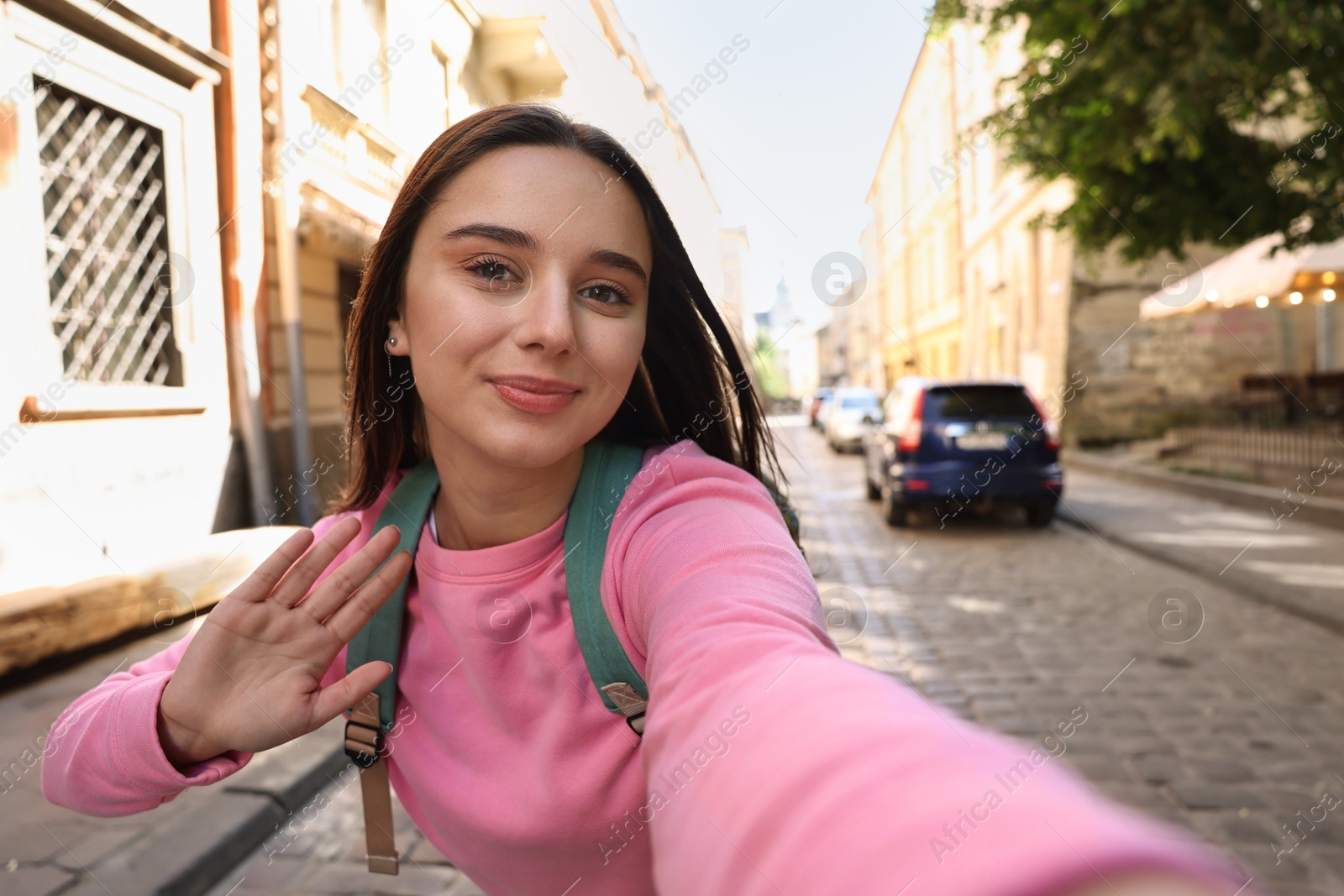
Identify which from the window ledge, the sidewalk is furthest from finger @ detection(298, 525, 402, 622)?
the sidewalk

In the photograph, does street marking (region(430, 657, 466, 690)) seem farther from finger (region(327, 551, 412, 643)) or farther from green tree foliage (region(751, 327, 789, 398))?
green tree foliage (region(751, 327, 789, 398))

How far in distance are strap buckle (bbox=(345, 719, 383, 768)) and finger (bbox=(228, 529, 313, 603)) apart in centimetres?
26

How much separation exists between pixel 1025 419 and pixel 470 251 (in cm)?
906

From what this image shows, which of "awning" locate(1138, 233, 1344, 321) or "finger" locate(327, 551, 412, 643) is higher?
"awning" locate(1138, 233, 1344, 321)

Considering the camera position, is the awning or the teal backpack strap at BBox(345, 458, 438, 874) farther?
the awning

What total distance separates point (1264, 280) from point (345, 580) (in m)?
12.1

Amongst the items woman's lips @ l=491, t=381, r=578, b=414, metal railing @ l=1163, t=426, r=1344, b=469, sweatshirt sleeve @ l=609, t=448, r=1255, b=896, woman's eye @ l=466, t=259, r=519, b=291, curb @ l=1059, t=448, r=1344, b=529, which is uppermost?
woman's eye @ l=466, t=259, r=519, b=291

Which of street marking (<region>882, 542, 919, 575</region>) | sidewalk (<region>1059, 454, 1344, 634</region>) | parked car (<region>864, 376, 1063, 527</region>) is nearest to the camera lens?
sidewalk (<region>1059, 454, 1344, 634</region>)

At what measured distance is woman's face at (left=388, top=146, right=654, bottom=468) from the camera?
1072 mm

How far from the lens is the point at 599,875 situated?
1310mm

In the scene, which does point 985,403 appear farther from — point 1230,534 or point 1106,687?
point 1106,687

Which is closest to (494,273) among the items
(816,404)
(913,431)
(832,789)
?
(832,789)

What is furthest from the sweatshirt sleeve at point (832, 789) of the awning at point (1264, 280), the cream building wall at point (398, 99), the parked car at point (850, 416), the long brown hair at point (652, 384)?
the parked car at point (850, 416)

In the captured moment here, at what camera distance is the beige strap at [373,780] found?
1242 mm
